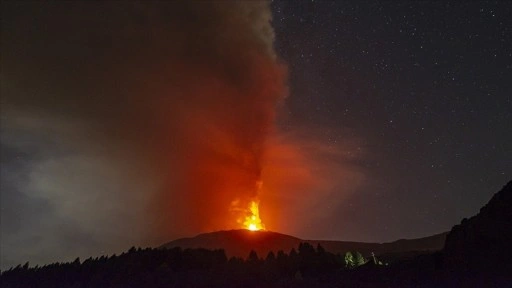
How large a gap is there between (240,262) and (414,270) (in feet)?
195

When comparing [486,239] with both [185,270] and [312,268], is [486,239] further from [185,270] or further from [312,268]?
[185,270]

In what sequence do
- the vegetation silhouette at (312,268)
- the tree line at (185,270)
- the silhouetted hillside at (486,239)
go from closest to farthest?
the silhouetted hillside at (486,239) < the vegetation silhouette at (312,268) < the tree line at (185,270)

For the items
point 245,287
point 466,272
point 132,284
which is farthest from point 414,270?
A: point 132,284

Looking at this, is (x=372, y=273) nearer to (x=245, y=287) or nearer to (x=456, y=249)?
(x=456, y=249)

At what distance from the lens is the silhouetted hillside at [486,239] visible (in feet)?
165

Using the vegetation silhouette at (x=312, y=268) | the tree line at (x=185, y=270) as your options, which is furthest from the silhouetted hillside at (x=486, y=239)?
the tree line at (x=185, y=270)

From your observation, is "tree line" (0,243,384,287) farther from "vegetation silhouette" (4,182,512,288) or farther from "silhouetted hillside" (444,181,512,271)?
"silhouetted hillside" (444,181,512,271)

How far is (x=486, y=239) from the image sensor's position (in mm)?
53812

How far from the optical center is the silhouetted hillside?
1980 inches

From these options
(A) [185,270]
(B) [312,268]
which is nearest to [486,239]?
(B) [312,268]

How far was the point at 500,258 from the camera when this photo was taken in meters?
49.6

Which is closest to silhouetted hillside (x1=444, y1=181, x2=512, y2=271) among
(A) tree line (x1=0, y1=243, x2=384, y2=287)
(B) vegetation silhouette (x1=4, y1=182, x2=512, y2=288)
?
(B) vegetation silhouette (x1=4, y1=182, x2=512, y2=288)

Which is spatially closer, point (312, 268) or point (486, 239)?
point (486, 239)

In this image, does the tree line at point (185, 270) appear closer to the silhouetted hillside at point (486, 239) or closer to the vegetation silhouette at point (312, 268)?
the vegetation silhouette at point (312, 268)
